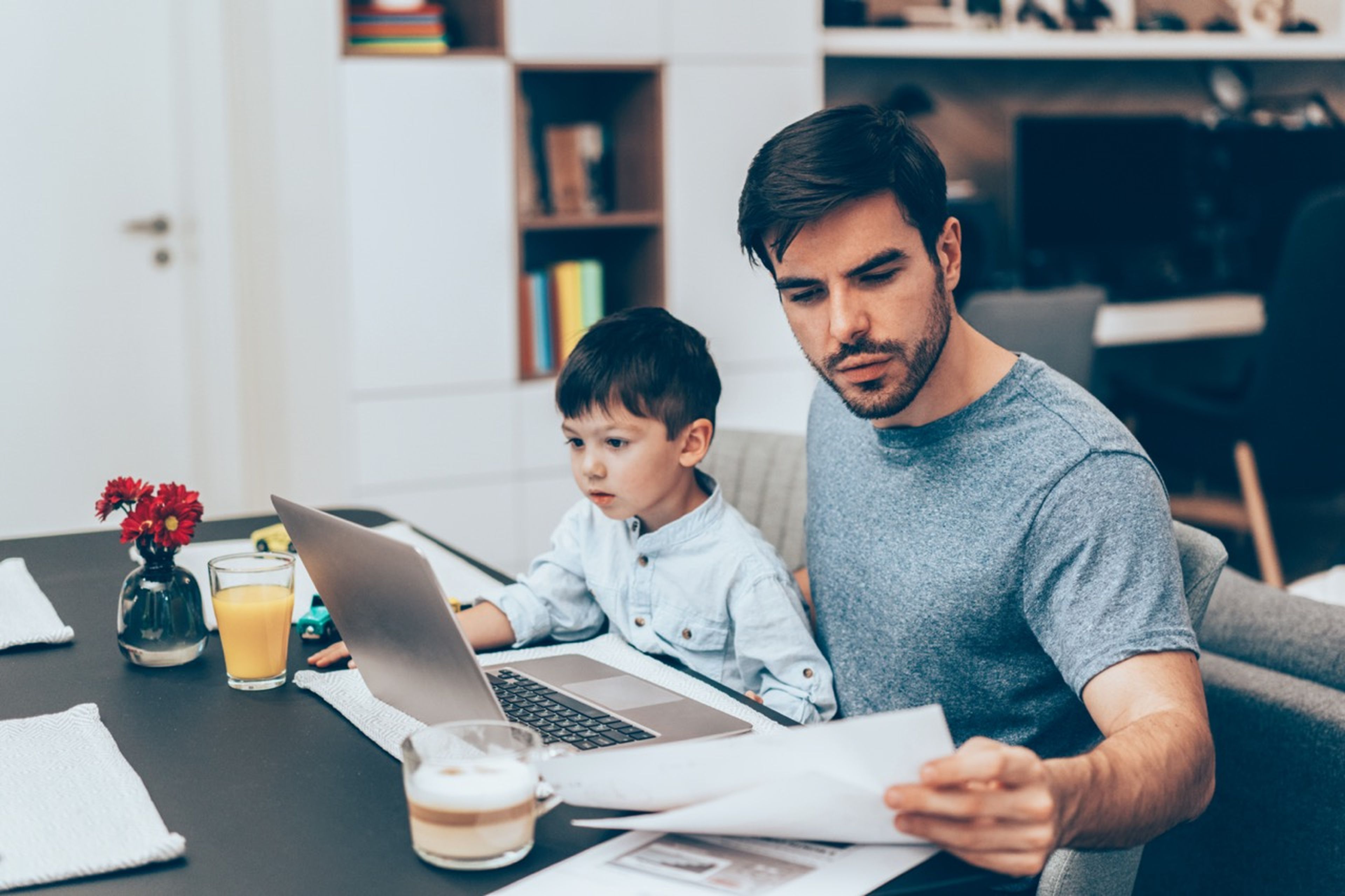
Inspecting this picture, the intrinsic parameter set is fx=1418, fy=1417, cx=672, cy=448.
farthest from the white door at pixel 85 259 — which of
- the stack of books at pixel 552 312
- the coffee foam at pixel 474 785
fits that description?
the coffee foam at pixel 474 785

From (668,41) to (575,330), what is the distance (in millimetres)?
783

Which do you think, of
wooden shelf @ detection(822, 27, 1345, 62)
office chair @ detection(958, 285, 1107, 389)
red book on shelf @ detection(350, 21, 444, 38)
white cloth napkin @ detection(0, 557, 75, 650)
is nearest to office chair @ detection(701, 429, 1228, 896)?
white cloth napkin @ detection(0, 557, 75, 650)

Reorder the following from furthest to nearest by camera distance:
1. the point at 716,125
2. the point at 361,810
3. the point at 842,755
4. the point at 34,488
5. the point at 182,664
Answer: the point at 716,125
the point at 34,488
the point at 182,664
the point at 361,810
the point at 842,755

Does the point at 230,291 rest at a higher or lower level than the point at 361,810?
higher

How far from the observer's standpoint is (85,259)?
11.6 ft

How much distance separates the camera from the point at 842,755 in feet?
2.64

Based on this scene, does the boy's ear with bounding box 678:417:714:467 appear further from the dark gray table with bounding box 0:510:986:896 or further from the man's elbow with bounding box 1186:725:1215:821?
the man's elbow with bounding box 1186:725:1215:821

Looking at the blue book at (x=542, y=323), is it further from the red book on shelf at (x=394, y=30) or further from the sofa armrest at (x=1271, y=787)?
the sofa armrest at (x=1271, y=787)

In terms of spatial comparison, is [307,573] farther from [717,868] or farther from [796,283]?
[717,868]

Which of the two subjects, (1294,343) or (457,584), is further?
(1294,343)

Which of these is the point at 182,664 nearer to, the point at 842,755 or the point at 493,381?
the point at 842,755

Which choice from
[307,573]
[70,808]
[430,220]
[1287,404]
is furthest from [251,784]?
[1287,404]

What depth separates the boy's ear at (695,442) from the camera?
1528 millimetres

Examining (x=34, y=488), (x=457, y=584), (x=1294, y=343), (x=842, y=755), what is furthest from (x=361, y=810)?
(x=1294, y=343)
